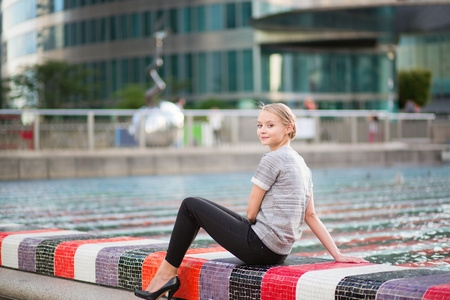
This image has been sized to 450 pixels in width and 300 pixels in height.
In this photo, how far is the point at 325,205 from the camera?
10938 millimetres

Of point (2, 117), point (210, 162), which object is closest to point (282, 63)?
point (210, 162)

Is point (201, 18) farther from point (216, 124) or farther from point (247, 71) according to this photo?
point (216, 124)

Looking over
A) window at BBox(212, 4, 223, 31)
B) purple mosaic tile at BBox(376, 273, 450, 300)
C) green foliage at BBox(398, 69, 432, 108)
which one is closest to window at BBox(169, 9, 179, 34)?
window at BBox(212, 4, 223, 31)

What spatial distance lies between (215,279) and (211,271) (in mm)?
64

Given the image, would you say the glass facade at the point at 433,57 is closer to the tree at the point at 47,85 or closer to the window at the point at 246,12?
the window at the point at 246,12

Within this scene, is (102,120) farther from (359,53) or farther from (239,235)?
(359,53)

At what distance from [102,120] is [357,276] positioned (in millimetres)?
17144

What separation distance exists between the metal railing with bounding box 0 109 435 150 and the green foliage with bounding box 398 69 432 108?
31648 mm

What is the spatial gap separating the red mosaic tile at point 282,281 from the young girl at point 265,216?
0.67ft

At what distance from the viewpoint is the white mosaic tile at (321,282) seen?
3.80 metres

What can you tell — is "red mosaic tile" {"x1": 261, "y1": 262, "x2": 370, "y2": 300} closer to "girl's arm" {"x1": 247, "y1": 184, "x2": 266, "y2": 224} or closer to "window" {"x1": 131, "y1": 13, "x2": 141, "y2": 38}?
"girl's arm" {"x1": 247, "y1": 184, "x2": 266, "y2": 224}

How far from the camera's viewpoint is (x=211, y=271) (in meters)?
4.40

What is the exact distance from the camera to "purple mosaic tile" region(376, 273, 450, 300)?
345cm

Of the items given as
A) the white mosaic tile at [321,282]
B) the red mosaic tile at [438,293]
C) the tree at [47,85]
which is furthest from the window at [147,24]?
the red mosaic tile at [438,293]
